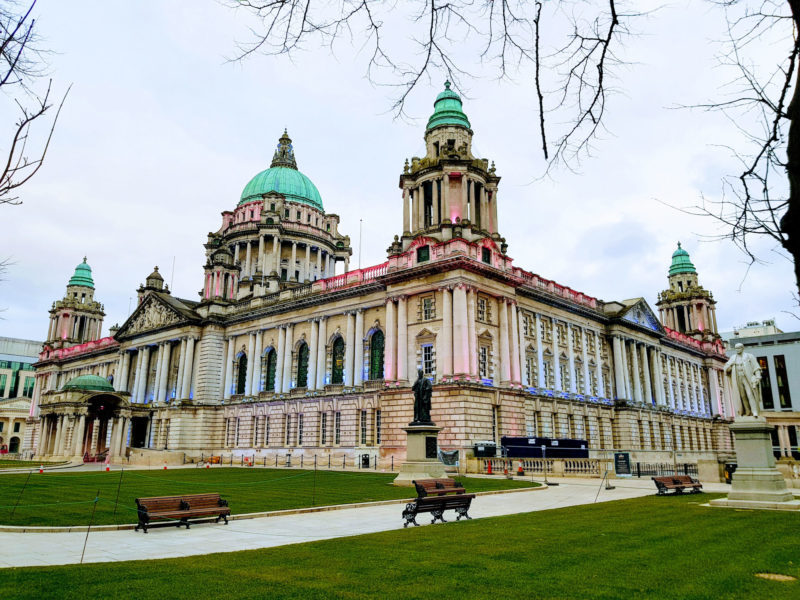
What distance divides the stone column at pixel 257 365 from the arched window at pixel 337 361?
9503 mm

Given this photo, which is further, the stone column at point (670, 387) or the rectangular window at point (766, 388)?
the rectangular window at point (766, 388)

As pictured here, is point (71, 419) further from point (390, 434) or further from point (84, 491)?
point (84, 491)

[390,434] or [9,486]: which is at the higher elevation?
[390,434]

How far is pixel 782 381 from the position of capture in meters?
98.2

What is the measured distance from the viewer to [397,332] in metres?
44.8

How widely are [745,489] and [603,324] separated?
43.3 metres

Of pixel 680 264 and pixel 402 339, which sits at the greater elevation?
pixel 680 264

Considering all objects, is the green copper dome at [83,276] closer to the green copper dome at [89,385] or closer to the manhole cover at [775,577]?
the green copper dome at [89,385]

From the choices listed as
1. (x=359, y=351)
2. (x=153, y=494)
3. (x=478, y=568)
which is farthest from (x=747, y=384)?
(x=359, y=351)

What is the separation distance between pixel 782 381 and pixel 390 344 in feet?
272

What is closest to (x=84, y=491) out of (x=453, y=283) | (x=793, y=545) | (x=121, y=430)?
(x=793, y=545)

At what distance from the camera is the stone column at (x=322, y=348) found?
52.2m

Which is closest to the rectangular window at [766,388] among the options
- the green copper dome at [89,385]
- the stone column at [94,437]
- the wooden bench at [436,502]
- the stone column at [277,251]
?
the stone column at [277,251]

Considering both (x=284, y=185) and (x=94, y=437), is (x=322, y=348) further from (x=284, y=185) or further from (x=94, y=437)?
(x=284, y=185)
